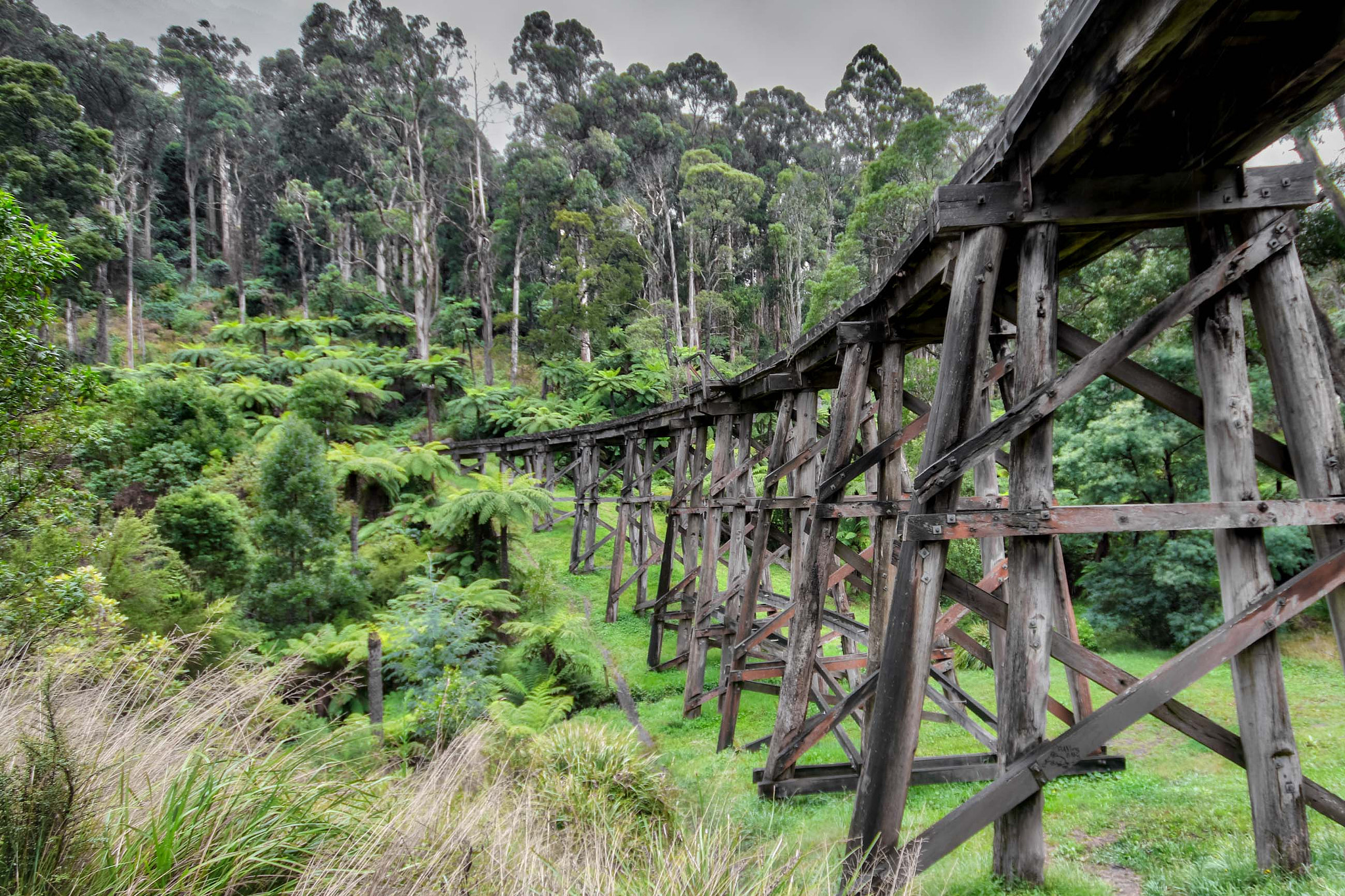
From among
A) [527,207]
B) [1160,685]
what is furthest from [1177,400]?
[527,207]

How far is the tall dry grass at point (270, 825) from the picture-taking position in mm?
1774

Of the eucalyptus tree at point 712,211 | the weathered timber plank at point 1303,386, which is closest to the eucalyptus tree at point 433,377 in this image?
the eucalyptus tree at point 712,211

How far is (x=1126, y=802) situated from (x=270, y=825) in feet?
15.7

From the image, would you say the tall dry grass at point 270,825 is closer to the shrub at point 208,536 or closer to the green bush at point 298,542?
the green bush at point 298,542

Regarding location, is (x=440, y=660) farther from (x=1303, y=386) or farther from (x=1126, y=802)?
(x=1303, y=386)

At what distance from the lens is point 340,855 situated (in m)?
1.95

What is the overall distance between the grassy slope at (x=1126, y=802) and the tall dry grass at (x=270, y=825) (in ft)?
2.62

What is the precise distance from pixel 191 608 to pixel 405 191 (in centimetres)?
2438

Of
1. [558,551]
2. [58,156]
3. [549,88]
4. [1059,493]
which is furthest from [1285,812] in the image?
[549,88]

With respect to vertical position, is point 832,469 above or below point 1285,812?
above

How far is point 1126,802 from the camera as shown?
4012 millimetres

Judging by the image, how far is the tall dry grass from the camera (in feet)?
5.82

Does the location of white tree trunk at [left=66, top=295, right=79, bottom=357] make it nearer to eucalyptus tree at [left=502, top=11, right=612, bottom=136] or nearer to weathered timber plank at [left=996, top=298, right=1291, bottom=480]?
eucalyptus tree at [left=502, top=11, right=612, bottom=136]

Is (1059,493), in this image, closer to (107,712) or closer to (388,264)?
(107,712)
